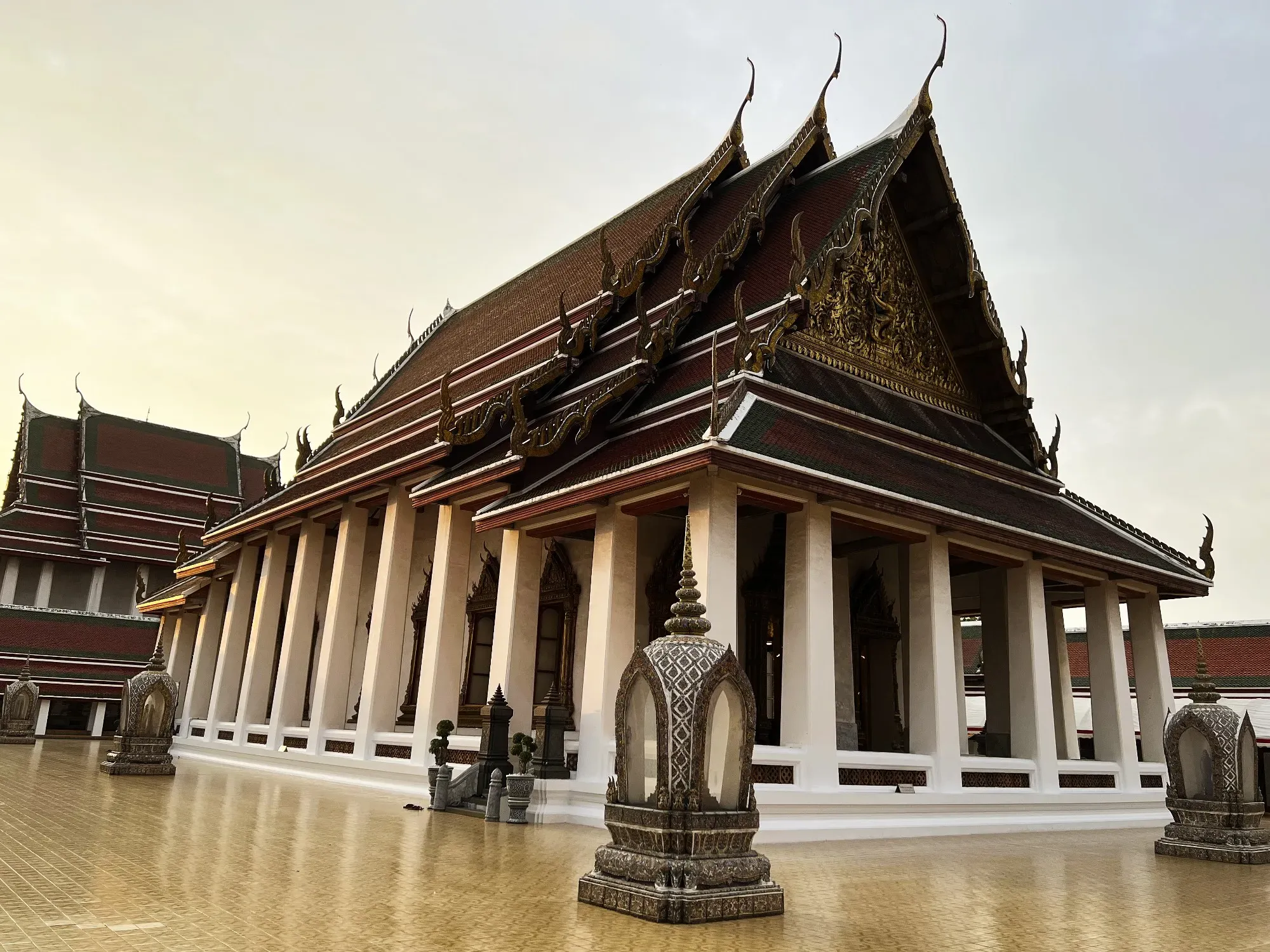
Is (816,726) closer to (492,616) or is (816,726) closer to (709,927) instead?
(709,927)

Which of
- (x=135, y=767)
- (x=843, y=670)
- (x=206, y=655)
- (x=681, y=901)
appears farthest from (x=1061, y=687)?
(x=206, y=655)

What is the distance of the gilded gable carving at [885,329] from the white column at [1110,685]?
2.79m

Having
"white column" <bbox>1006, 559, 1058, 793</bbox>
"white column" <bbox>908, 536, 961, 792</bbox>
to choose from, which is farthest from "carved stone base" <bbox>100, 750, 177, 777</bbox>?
"white column" <bbox>1006, 559, 1058, 793</bbox>

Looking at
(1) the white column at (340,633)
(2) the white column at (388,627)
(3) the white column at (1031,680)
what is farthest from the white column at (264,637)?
(3) the white column at (1031,680)

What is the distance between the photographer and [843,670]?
10812 mm

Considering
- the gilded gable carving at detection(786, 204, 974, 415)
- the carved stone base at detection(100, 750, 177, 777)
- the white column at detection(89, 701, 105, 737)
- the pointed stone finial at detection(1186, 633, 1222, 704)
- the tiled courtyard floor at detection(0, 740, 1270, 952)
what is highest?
the gilded gable carving at detection(786, 204, 974, 415)

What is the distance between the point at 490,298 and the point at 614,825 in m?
14.9

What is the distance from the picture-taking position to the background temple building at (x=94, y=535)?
23719 millimetres

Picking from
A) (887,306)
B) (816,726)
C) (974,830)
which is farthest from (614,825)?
(887,306)

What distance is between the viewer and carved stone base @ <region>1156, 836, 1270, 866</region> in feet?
25.6

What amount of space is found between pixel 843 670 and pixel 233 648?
9.98m

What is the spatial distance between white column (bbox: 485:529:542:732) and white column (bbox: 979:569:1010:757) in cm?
582

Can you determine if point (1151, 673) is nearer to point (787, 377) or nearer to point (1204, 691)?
point (1204, 691)

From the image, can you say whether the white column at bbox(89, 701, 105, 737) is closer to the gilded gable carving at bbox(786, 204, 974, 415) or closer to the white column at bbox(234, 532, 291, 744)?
the white column at bbox(234, 532, 291, 744)
